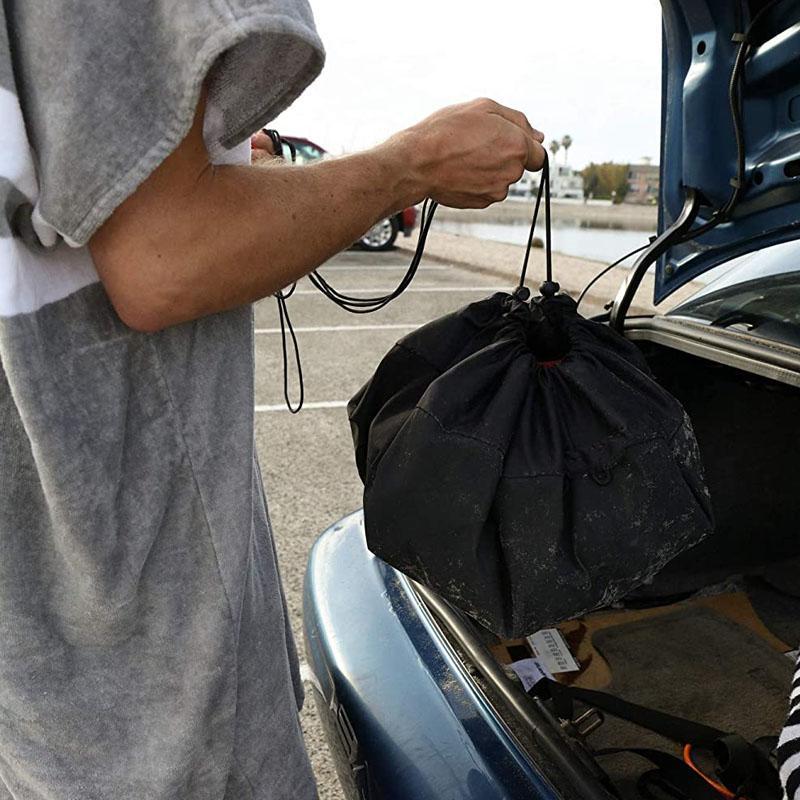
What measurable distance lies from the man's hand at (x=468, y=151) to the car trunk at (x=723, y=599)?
2.86 feet

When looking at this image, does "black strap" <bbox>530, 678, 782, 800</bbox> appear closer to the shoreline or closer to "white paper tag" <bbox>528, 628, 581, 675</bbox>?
"white paper tag" <bbox>528, 628, 581, 675</bbox>

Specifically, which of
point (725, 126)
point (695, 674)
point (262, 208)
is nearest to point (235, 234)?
point (262, 208)

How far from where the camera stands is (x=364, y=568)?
1697 millimetres

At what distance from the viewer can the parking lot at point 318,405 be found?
3256 mm

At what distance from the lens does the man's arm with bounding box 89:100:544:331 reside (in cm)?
82

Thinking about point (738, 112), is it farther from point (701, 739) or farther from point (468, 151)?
point (701, 739)

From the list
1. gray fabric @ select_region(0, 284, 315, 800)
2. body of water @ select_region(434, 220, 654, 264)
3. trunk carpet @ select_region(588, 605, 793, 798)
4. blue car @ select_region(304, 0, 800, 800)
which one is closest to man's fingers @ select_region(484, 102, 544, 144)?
gray fabric @ select_region(0, 284, 315, 800)

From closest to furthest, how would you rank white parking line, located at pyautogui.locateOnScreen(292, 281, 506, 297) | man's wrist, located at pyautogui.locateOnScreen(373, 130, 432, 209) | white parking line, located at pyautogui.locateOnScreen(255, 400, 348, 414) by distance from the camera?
man's wrist, located at pyautogui.locateOnScreen(373, 130, 432, 209), white parking line, located at pyautogui.locateOnScreen(255, 400, 348, 414), white parking line, located at pyautogui.locateOnScreen(292, 281, 506, 297)

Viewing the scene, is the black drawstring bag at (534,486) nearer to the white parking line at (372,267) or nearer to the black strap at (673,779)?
the black strap at (673,779)

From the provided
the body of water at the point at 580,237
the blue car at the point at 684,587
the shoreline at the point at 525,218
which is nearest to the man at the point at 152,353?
the blue car at the point at 684,587

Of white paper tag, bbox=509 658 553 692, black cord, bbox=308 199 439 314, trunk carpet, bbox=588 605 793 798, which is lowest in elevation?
trunk carpet, bbox=588 605 793 798

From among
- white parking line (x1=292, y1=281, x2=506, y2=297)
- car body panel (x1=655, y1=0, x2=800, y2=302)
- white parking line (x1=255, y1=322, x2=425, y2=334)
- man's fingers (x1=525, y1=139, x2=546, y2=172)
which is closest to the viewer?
man's fingers (x1=525, y1=139, x2=546, y2=172)

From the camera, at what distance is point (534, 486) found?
102 centimetres

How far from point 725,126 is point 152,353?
133 centimetres
